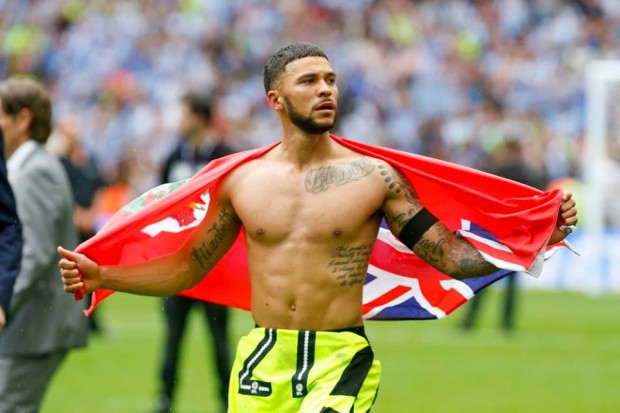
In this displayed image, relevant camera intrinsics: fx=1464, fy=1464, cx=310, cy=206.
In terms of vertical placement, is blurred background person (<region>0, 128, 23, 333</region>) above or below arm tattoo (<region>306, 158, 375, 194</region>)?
below

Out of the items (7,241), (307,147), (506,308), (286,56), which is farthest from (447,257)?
(506,308)

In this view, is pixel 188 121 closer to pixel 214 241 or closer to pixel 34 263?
pixel 34 263

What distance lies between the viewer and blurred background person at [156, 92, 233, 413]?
10.8m

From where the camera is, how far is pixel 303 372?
6352 millimetres

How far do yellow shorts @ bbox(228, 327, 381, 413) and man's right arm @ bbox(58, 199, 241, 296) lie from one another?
0.63m

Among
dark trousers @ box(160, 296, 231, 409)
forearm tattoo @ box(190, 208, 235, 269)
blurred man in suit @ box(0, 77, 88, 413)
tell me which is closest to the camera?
forearm tattoo @ box(190, 208, 235, 269)

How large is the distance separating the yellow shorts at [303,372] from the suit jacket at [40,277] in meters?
1.60

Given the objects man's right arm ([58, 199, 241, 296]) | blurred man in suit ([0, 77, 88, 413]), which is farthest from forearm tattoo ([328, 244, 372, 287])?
blurred man in suit ([0, 77, 88, 413])

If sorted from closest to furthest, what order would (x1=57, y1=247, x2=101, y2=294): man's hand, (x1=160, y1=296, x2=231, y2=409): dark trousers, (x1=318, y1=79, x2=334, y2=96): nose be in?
(x1=318, y1=79, x2=334, y2=96): nose → (x1=57, y1=247, x2=101, y2=294): man's hand → (x1=160, y1=296, x2=231, y2=409): dark trousers

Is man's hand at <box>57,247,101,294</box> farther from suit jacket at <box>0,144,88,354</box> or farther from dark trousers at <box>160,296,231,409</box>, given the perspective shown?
dark trousers at <box>160,296,231,409</box>

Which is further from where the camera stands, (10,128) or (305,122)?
(10,128)

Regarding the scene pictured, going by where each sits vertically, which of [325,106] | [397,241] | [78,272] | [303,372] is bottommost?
[303,372]

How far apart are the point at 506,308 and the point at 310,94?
37.2ft

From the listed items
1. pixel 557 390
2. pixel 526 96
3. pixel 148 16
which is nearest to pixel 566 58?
pixel 526 96
